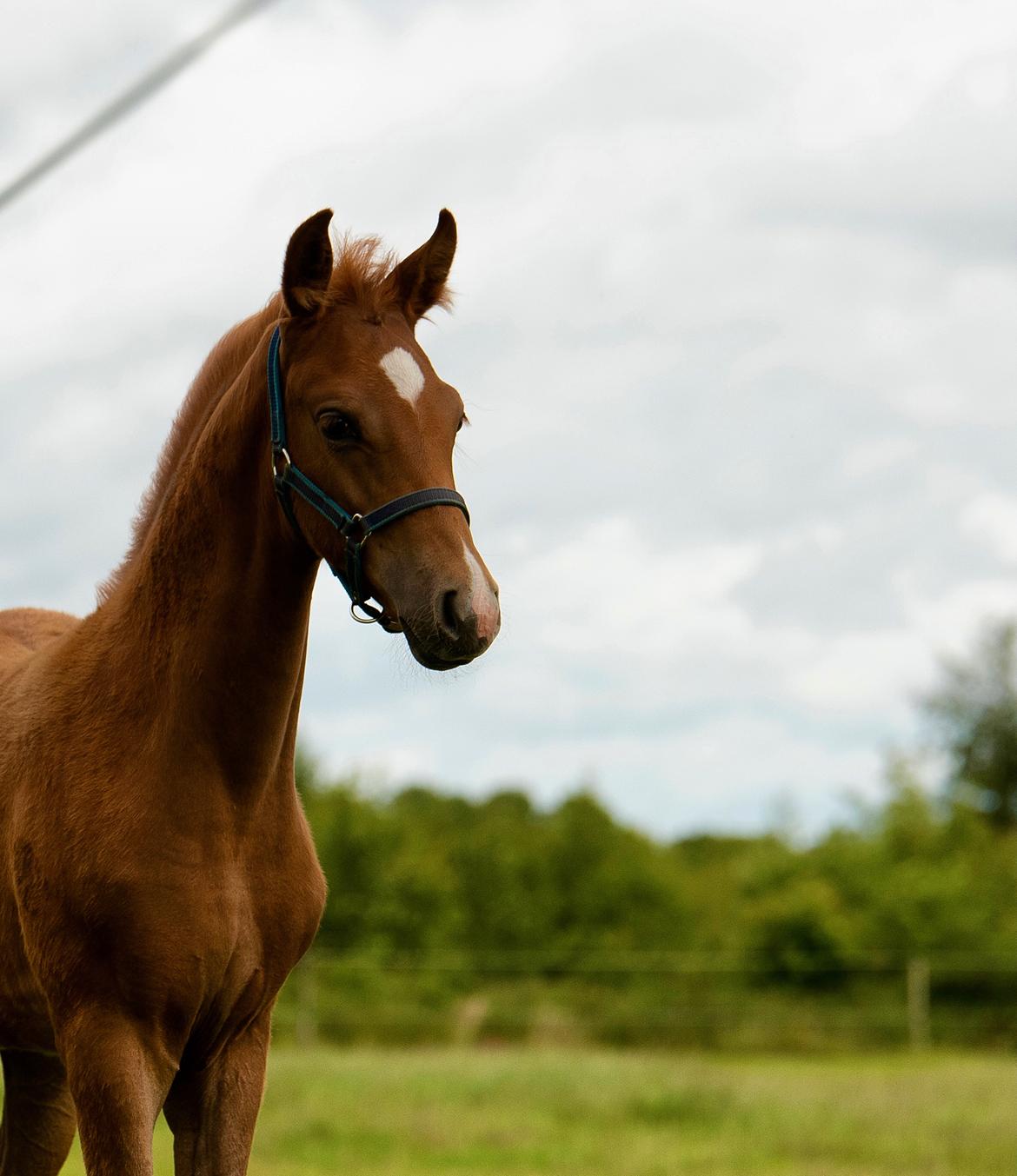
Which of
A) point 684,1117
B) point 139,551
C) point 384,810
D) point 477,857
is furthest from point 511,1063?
point 477,857

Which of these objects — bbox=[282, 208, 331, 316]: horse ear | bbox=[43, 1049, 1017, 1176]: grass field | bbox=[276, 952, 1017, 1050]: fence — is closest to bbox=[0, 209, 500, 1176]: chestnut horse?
bbox=[282, 208, 331, 316]: horse ear

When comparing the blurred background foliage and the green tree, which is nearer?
the blurred background foliage

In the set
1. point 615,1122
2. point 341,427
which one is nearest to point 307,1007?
point 615,1122

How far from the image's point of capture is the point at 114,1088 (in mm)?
3379

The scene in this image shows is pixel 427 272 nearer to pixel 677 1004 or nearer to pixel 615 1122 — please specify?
pixel 615 1122

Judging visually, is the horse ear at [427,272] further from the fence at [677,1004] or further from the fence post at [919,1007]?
the fence post at [919,1007]

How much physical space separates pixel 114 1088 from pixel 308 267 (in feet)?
6.56

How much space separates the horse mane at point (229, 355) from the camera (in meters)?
3.59

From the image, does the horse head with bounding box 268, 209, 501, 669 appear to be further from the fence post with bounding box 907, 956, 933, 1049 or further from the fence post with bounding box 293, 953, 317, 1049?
the fence post with bounding box 907, 956, 933, 1049

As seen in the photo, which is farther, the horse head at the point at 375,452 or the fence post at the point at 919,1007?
the fence post at the point at 919,1007

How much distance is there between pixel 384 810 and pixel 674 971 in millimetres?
10518

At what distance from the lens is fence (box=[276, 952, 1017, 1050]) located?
2483cm

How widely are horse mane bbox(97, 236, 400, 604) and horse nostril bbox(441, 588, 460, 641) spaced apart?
82cm

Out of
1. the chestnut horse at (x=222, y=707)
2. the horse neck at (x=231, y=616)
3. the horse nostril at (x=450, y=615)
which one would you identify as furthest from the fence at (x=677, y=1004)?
the horse nostril at (x=450, y=615)
